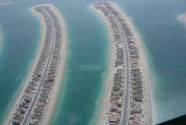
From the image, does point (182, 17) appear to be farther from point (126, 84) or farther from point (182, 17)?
point (126, 84)

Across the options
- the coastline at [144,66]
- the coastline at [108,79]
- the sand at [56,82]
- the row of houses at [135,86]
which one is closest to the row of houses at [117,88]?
the coastline at [108,79]

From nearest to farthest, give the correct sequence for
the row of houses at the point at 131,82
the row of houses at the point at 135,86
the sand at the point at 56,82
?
the row of houses at the point at 135,86 → the row of houses at the point at 131,82 → the sand at the point at 56,82

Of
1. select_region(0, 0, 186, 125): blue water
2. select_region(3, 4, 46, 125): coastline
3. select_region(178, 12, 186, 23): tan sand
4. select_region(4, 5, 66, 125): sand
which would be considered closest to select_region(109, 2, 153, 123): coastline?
select_region(0, 0, 186, 125): blue water

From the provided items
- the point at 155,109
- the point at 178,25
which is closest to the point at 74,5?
the point at 178,25

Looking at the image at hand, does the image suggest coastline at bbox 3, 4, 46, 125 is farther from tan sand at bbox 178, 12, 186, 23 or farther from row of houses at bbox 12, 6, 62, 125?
tan sand at bbox 178, 12, 186, 23

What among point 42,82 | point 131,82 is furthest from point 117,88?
point 42,82

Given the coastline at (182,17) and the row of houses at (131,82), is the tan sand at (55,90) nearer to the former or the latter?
the row of houses at (131,82)
